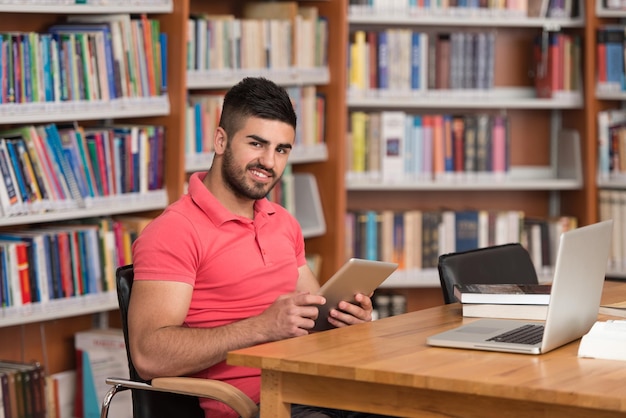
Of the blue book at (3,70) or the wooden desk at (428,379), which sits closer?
the wooden desk at (428,379)

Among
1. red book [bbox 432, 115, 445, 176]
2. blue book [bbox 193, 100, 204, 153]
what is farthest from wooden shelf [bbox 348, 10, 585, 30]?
blue book [bbox 193, 100, 204, 153]

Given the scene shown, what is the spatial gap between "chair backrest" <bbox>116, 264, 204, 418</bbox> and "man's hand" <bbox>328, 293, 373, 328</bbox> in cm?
36

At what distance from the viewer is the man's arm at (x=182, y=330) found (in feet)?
7.72

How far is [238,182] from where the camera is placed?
2693mm

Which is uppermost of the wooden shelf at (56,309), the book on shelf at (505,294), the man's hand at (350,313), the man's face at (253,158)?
the man's face at (253,158)

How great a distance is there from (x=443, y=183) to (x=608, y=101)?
89 centimetres

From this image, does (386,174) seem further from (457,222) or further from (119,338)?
(119,338)

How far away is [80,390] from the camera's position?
413 centimetres

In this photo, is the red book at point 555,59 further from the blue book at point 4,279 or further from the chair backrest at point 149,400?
the chair backrest at point 149,400

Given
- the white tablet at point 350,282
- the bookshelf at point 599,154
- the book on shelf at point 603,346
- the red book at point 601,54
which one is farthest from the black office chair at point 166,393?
the red book at point 601,54

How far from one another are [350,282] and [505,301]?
13.5 inches

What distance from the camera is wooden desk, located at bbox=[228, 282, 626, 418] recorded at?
5.96ft

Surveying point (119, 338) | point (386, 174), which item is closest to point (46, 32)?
point (119, 338)

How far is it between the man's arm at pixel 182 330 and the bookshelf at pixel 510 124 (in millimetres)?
2613
